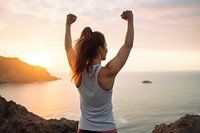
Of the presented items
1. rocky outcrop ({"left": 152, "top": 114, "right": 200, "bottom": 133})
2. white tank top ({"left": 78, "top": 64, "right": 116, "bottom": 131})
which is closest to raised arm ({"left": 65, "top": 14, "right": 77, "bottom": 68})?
white tank top ({"left": 78, "top": 64, "right": 116, "bottom": 131})

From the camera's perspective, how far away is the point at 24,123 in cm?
682

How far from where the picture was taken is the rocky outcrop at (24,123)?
6.78 meters

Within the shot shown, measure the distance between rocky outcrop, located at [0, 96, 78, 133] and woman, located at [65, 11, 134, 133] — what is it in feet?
15.0

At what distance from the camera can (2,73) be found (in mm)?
166625

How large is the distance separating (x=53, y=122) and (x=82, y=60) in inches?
199

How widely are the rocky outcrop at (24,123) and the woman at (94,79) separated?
4574 mm

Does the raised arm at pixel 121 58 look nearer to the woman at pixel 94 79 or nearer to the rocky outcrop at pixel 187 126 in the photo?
the woman at pixel 94 79

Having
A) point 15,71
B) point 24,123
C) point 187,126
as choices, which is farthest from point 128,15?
point 15,71

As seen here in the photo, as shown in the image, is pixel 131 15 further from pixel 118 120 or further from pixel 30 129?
pixel 118 120

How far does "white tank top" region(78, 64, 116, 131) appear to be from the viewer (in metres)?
2.41

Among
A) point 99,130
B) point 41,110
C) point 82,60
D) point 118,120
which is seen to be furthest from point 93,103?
point 41,110

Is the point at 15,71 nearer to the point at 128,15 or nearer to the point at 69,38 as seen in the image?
the point at 69,38

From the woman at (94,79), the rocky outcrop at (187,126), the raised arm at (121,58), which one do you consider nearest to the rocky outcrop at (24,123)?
the rocky outcrop at (187,126)

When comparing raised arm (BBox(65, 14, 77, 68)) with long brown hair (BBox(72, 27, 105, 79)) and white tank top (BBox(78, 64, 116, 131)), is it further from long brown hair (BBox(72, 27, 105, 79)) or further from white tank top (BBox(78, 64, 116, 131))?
white tank top (BBox(78, 64, 116, 131))
